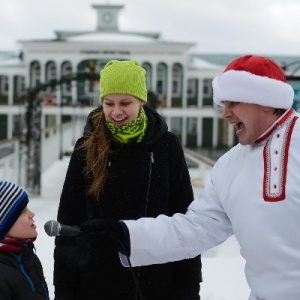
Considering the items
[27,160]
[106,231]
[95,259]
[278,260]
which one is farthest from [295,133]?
[27,160]

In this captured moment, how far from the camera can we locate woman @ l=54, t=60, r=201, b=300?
7.30 ft

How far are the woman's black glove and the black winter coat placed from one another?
191mm

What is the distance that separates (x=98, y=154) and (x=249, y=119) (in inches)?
25.2

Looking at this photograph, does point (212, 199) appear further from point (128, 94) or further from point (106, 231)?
point (128, 94)

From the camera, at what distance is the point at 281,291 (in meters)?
1.71

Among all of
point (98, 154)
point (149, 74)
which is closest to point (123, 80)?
point (98, 154)

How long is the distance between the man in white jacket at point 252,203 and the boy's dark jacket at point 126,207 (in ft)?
0.60

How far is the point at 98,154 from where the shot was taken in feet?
7.32

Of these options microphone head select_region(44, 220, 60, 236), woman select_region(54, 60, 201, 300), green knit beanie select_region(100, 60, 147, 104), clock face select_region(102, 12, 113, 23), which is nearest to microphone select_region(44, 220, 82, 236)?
microphone head select_region(44, 220, 60, 236)

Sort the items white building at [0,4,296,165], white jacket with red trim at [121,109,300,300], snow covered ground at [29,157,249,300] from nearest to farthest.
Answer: white jacket with red trim at [121,109,300,300]
snow covered ground at [29,157,249,300]
white building at [0,4,296,165]

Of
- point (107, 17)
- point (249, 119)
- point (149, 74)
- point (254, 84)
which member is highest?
point (107, 17)

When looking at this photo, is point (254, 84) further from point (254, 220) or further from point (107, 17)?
point (107, 17)

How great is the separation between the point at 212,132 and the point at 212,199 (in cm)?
3590

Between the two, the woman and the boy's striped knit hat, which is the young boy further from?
the woman
